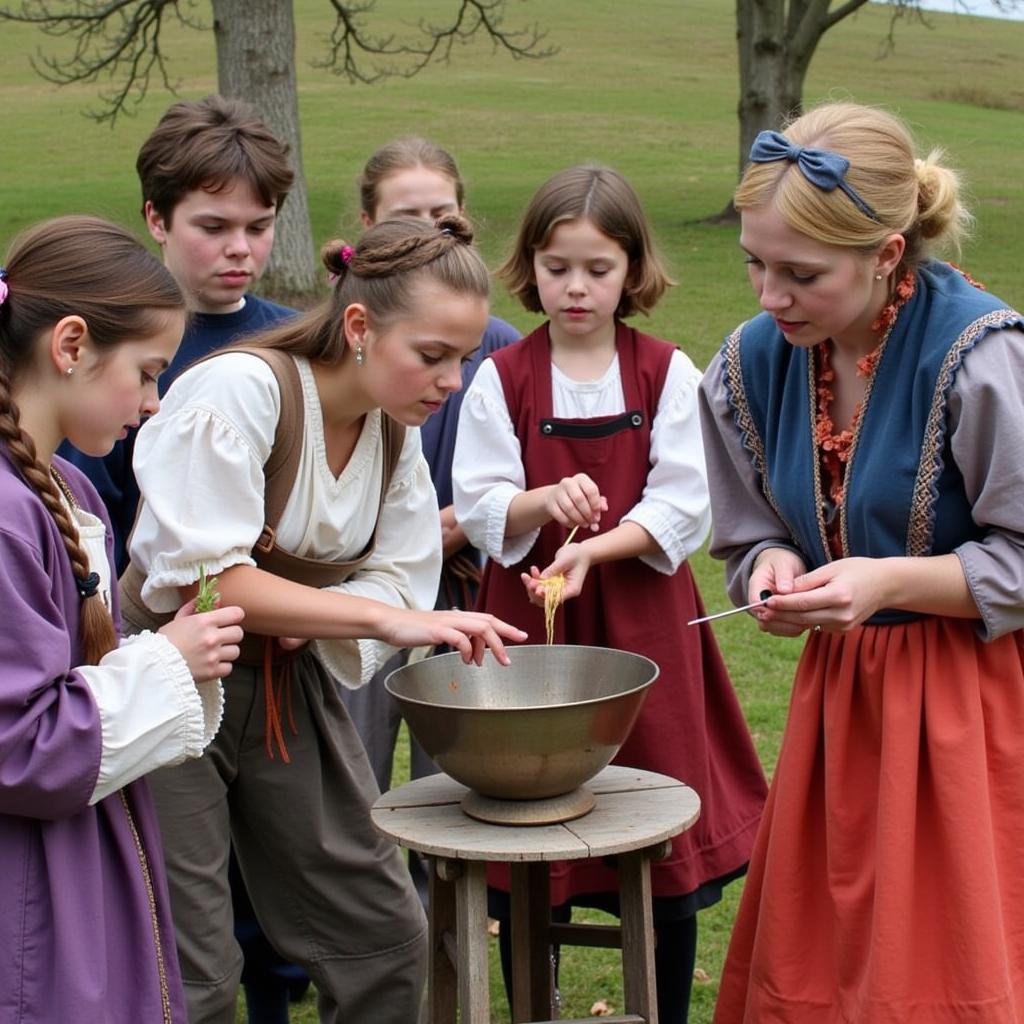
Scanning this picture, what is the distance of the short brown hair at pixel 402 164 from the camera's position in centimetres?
433

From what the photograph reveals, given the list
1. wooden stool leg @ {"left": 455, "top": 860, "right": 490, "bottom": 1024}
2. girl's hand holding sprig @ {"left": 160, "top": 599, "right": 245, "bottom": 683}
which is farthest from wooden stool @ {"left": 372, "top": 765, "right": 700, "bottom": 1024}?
girl's hand holding sprig @ {"left": 160, "top": 599, "right": 245, "bottom": 683}

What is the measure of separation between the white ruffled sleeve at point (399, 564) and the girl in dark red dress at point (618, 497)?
352 mm

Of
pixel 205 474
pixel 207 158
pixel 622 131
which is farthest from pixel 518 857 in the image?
pixel 622 131

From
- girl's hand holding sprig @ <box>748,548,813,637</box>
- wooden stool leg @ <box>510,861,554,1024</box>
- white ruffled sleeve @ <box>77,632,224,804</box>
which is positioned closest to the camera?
white ruffled sleeve @ <box>77,632,224,804</box>

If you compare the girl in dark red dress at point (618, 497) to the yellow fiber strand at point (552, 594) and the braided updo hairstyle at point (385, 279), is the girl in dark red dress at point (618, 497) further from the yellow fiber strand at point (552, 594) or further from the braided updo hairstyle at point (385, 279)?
the braided updo hairstyle at point (385, 279)

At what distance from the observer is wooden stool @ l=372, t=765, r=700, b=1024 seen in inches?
109

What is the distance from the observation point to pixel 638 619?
147 inches

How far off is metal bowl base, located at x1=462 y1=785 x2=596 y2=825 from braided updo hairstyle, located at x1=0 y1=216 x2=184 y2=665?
76cm

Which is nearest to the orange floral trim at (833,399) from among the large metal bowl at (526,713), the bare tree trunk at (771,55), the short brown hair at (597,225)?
the large metal bowl at (526,713)

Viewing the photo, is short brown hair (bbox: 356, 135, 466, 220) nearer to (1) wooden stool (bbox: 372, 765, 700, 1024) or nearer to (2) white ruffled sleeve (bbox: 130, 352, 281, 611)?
(2) white ruffled sleeve (bbox: 130, 352, 281, 611)

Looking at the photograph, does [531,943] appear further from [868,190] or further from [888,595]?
[868,190]

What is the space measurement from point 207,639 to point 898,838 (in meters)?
1.27

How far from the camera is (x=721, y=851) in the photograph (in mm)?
3752

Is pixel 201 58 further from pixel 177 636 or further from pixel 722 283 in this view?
Answer: pixel 177 636
